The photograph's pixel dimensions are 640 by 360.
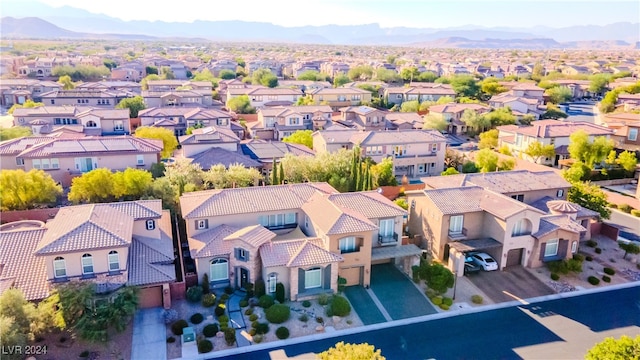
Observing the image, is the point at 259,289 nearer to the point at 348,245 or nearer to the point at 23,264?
the point at 348,245

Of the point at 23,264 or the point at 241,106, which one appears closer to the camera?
the point at 23,264

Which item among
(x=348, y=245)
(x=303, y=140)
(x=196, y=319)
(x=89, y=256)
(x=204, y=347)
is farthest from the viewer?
(x=303, y=140)

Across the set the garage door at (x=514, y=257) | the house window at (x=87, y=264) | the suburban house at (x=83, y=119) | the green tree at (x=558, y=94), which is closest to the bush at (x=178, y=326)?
the house window at (x=87, y=264)

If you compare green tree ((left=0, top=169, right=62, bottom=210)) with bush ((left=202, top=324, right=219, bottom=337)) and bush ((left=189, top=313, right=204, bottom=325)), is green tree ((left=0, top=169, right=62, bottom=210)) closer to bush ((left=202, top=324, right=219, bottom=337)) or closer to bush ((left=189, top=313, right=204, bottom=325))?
bush ((left=189, top=313, right=204, bottom=325))

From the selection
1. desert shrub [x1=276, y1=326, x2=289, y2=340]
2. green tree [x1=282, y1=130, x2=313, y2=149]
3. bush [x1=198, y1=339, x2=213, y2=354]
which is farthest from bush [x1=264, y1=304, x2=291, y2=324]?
green tree [x1=282, y1=130, x2=313, y2=149]

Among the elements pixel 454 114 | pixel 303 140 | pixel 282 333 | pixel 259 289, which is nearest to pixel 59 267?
pixel 259 289

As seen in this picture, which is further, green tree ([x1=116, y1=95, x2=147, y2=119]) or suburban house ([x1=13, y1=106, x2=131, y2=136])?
green tree ([x1=116, y1=95, x2=147, y2=119])

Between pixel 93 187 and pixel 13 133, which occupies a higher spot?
pixel 13 133
